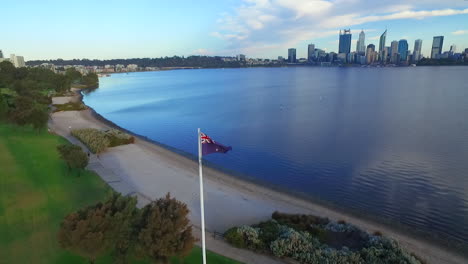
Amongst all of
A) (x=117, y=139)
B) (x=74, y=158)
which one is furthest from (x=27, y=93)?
(x=74, y=158)

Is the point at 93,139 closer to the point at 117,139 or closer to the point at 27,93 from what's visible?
the point at 117,139

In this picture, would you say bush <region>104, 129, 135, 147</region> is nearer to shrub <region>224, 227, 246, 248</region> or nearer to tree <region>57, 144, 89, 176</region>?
tree <region>57, 144, 89, 176</region>

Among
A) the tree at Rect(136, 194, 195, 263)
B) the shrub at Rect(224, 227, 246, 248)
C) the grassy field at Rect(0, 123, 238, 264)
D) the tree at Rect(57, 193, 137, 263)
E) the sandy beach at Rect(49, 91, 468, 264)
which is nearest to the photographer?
the tree at Rect(57, 193, 137, 263)

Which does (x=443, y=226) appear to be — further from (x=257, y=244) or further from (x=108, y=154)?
(x=108, y=154)

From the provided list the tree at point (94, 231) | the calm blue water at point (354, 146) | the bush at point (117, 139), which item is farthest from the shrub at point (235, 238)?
the bush at point (117, 139)

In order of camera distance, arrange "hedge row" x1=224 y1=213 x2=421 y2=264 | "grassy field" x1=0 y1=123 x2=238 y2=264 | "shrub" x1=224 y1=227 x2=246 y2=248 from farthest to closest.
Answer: "shrub" x1=224 y1=227 x2=246 y2=248
"grassy field" x1=0 y1=123 x2=238 y2=264
"hedge row" x1=224 y1=213 x2=421 y2=264

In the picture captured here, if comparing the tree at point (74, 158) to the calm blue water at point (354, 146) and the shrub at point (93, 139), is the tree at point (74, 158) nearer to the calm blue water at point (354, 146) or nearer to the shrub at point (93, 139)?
the shrub at point (93, 139)

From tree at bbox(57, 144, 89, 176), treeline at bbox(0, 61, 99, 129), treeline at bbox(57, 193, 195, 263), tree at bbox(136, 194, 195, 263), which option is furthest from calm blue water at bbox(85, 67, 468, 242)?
treeline at bbox(57, 193, 195, 263)
